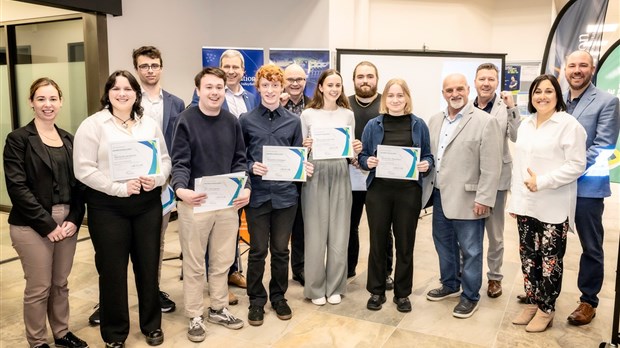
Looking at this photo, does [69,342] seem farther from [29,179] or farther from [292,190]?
[292,190]

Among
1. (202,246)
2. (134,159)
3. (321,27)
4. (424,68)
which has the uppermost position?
(321,27)

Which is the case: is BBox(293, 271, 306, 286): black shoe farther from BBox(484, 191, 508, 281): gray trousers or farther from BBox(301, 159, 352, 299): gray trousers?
BBox(484, 191, 508, 281): gray trousers

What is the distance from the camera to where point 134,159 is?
265 cm

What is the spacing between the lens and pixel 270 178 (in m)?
3.15

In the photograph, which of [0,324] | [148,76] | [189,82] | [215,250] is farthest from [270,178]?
[189,82]

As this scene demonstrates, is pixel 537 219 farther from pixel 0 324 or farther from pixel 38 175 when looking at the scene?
pixel 0 324

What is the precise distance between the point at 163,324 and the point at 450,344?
1.86m

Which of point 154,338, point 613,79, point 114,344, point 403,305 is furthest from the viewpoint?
point 613,79

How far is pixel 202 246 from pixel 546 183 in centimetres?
207

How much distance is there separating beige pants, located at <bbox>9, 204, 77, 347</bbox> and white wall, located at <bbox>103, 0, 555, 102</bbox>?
338 centimetres

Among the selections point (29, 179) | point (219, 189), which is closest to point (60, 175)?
point (29, 179)

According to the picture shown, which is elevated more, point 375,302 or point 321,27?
point 321,27

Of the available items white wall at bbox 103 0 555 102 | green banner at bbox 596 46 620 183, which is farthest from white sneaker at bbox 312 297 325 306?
green banner at bbox 596 46 620 183

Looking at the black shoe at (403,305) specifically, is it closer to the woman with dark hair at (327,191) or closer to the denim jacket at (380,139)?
the woman with dark hair at (327,191)
